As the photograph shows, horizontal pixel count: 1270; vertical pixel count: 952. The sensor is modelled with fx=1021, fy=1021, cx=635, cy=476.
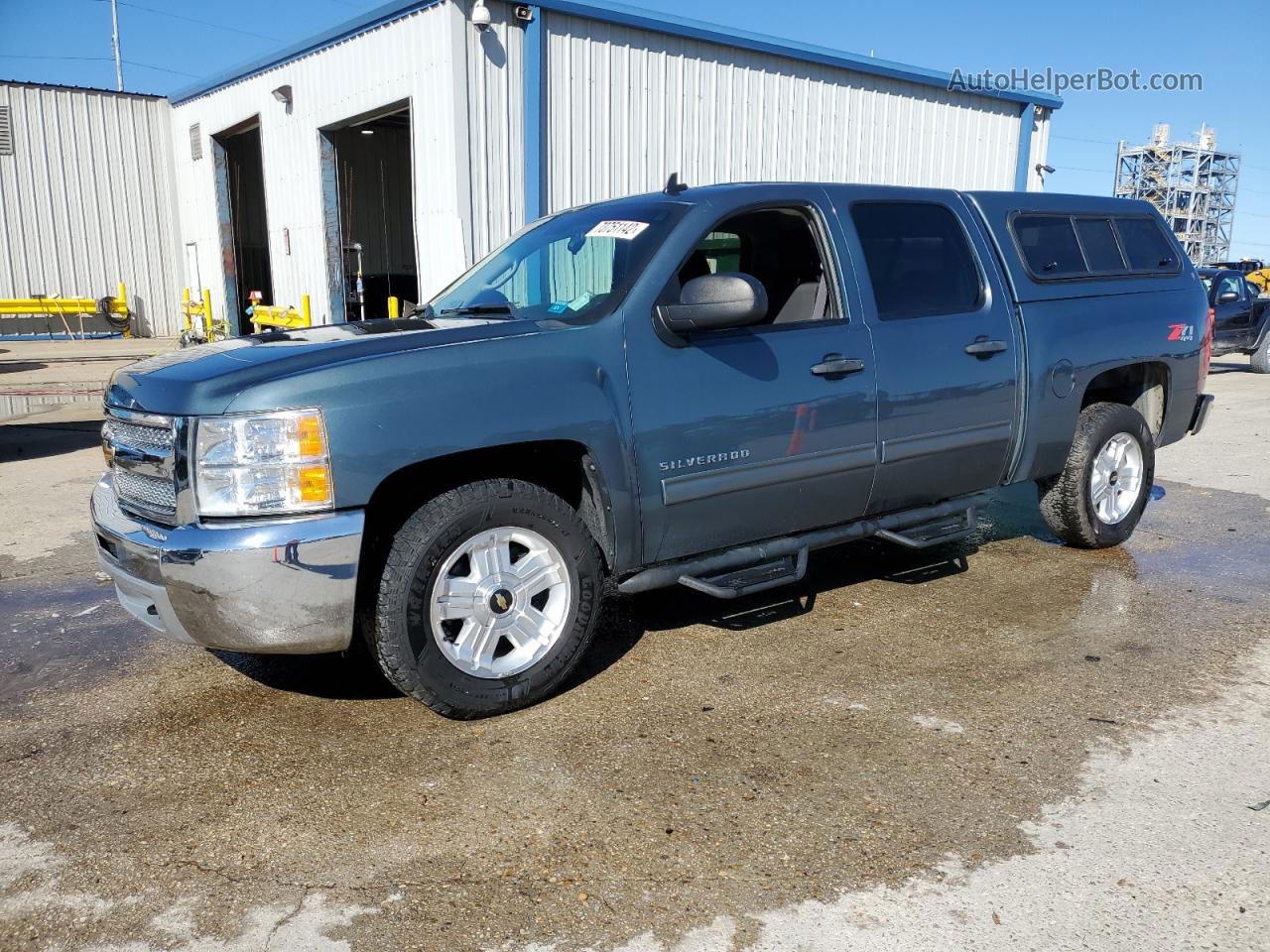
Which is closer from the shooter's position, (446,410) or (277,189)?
(446,410)

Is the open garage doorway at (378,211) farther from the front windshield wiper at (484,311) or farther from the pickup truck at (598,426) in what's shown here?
the pickup truck at (598,426)

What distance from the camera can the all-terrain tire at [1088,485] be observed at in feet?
17.5

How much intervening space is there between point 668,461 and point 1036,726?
1556 millimetres

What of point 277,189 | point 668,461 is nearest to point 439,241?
point 277,189

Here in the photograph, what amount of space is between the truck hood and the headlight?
3.8 inches

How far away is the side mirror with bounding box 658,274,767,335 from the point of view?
366cm

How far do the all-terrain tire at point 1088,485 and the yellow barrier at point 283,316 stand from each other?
474 inches

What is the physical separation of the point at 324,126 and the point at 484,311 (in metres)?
11.3

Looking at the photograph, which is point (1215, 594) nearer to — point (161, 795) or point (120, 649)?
point (161, 795)

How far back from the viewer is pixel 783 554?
413 centimetres

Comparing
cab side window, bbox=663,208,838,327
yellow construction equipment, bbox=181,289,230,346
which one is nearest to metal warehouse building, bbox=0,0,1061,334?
yellow construction equipment, bbox=181,289,230,346

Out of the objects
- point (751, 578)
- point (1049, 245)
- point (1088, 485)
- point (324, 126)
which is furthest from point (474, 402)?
point (324, 126)

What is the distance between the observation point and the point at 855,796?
3.00 metres

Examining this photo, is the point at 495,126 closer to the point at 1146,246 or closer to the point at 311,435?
the point at 1146,246
